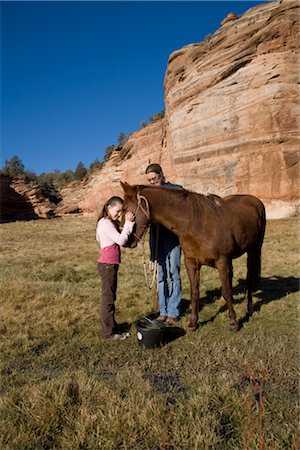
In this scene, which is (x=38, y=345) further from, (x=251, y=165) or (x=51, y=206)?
(x=51, y=206)

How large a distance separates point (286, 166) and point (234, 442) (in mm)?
20945

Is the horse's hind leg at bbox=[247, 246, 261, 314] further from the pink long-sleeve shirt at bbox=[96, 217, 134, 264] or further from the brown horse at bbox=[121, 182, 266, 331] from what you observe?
the pink long-sleeve shirt at bbox=[96, 217, 134, 264]

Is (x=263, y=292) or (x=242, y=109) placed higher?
(x=242, y=109)

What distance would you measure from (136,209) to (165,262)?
1.60 m

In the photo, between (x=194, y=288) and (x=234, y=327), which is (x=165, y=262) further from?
(x=234, y=327)

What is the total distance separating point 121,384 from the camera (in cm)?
302

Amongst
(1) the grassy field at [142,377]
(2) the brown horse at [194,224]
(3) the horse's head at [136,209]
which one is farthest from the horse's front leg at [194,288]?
(3) the horse's head at [136,209]

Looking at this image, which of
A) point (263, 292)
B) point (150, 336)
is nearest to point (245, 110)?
point (263, 292)

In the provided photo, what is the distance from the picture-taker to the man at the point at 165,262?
18.3 feet

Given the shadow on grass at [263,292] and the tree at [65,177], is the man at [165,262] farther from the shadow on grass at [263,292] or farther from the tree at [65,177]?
the tree at [65,177]

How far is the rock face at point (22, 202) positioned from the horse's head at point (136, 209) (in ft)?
131

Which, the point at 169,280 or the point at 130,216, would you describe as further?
the point at 169,280

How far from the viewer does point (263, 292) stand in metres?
7.21

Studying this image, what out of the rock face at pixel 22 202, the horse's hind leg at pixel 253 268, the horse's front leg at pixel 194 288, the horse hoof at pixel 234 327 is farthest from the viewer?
the rock face at pixel 22 202
